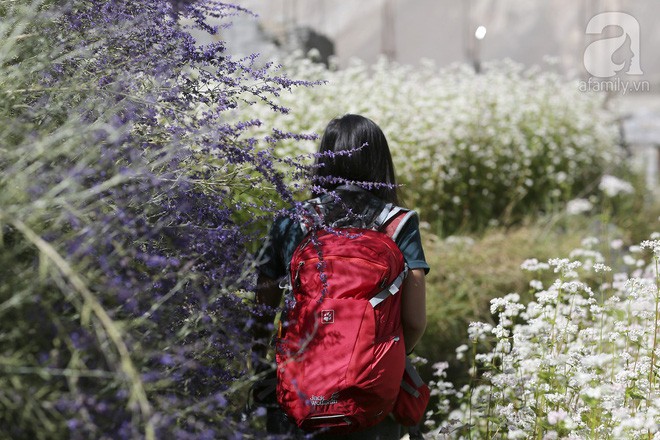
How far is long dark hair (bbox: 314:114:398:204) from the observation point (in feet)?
7.76

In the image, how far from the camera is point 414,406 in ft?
7.65

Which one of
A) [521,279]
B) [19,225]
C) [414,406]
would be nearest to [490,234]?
[521,279]

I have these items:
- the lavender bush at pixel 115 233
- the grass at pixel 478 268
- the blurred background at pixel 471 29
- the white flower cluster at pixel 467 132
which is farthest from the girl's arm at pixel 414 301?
the blurred background at pixel 471 29

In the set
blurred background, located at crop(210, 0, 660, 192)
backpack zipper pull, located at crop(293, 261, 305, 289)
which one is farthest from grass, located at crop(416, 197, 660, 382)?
blurred background, located at crop(210, 0, 660, 192)

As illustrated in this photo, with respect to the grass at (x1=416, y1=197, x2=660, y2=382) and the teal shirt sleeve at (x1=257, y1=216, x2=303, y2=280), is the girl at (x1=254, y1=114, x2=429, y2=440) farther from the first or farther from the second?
the grass at (x1=416, y1=197, x2=660, y2=382)

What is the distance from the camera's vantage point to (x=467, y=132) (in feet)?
22.9

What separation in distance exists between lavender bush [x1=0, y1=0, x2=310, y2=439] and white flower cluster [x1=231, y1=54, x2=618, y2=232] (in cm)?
326

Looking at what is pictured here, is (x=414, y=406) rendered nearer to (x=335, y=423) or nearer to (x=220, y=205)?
(x=335, y=423)

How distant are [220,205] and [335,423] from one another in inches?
26.8

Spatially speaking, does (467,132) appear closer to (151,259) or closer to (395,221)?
(395,221)

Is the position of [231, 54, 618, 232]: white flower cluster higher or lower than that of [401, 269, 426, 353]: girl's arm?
lower

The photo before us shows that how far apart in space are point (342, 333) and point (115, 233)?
2.48 feet

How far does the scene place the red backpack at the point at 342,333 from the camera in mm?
2109

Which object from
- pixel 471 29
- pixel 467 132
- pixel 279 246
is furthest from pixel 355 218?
pixel 471 29
